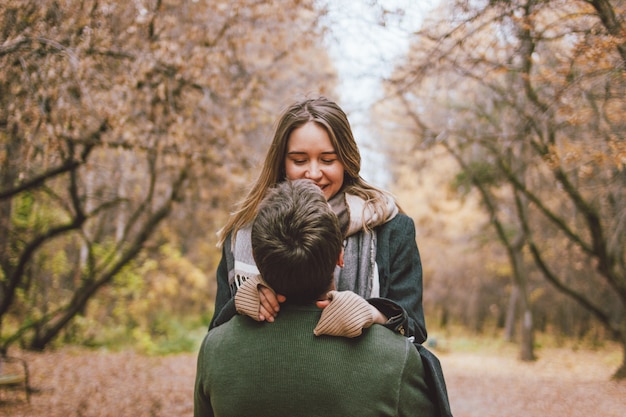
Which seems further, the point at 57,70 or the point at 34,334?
the point at 34,334

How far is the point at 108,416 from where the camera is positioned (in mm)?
6938

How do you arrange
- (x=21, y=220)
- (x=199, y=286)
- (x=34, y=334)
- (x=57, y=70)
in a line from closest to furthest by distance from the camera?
(x=57, y=70) < (x=21, y=220) < (x=34, y=334) < (x=199, y=286)

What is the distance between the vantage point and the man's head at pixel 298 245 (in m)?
1.51

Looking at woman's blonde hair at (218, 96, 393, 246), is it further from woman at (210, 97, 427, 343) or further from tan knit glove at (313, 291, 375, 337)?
tan knit glove at (313, 291, 375, 337)

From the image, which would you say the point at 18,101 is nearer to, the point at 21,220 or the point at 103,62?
the point at 103,62

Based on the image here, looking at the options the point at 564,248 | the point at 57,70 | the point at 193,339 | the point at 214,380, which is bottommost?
the point at 193,339

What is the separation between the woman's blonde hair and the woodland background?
1.65ft

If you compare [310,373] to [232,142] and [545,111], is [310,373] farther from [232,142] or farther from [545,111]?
[232,142]

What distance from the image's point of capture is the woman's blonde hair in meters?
2.12

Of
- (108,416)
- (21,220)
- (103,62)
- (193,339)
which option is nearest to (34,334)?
(21,220)

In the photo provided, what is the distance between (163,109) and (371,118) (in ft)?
22.7

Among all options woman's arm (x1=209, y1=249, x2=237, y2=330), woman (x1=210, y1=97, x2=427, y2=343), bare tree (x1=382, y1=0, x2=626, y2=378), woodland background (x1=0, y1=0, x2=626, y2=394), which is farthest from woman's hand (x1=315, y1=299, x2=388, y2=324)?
bare tree (x1=382, y1=0, x2=626, y2=378)

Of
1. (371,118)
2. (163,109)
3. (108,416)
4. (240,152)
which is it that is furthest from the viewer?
(371,118)

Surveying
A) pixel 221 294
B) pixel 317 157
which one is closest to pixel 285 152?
pixel 317 157
